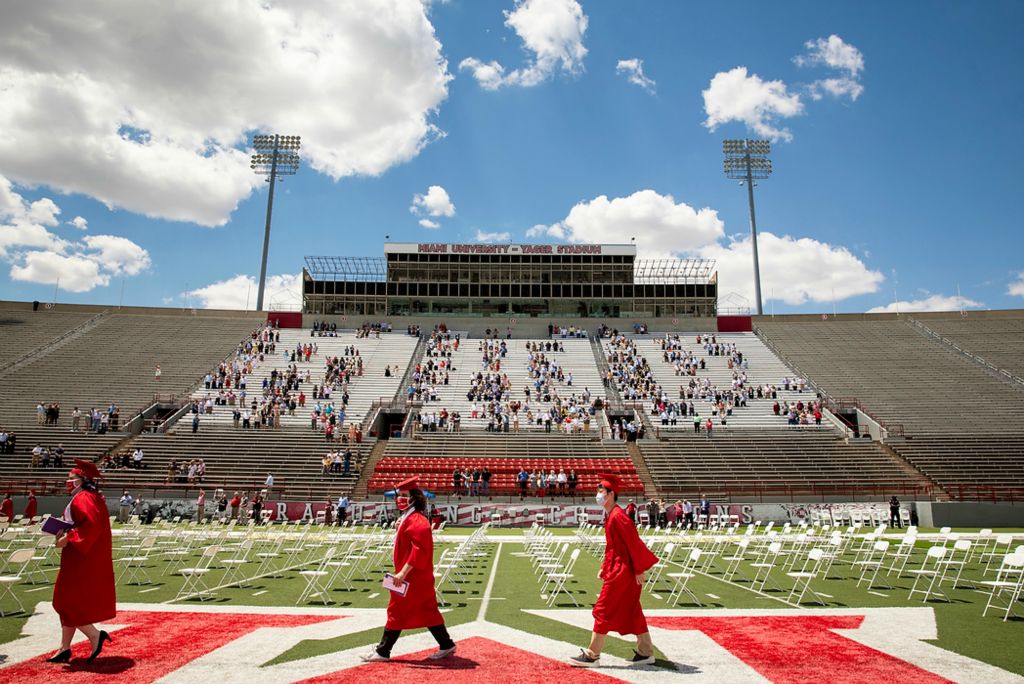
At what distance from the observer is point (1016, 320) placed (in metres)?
52.1

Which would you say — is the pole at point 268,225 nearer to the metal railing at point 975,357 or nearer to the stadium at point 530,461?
the stadium at point 530,461

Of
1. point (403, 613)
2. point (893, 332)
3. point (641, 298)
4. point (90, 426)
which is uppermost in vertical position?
point (641, 298)

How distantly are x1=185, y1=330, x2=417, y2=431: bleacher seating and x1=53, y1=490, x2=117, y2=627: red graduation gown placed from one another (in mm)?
29635

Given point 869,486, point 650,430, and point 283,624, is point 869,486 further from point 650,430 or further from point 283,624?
point 283,624

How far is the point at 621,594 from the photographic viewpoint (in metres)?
7.03

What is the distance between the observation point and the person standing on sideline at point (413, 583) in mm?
6984

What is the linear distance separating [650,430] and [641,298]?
75.1ft

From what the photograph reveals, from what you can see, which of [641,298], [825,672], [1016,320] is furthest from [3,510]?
[1016,320]

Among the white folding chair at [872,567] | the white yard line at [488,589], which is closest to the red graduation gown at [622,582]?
the white yard line at [488,589]

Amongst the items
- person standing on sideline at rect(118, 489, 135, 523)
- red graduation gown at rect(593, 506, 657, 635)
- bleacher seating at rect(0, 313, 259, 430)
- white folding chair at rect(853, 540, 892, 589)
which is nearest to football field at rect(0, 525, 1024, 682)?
white folding chair at rect(853, 540, 892, 589)

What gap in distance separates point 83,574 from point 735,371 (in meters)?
43.8

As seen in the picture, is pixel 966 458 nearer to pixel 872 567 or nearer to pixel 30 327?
pixel 872 567

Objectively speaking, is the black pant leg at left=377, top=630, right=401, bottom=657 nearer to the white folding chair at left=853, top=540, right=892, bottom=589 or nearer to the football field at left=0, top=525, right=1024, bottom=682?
the football field at left=0, top=525, right=1024, bottom=682

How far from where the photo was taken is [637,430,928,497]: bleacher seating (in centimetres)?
2983
